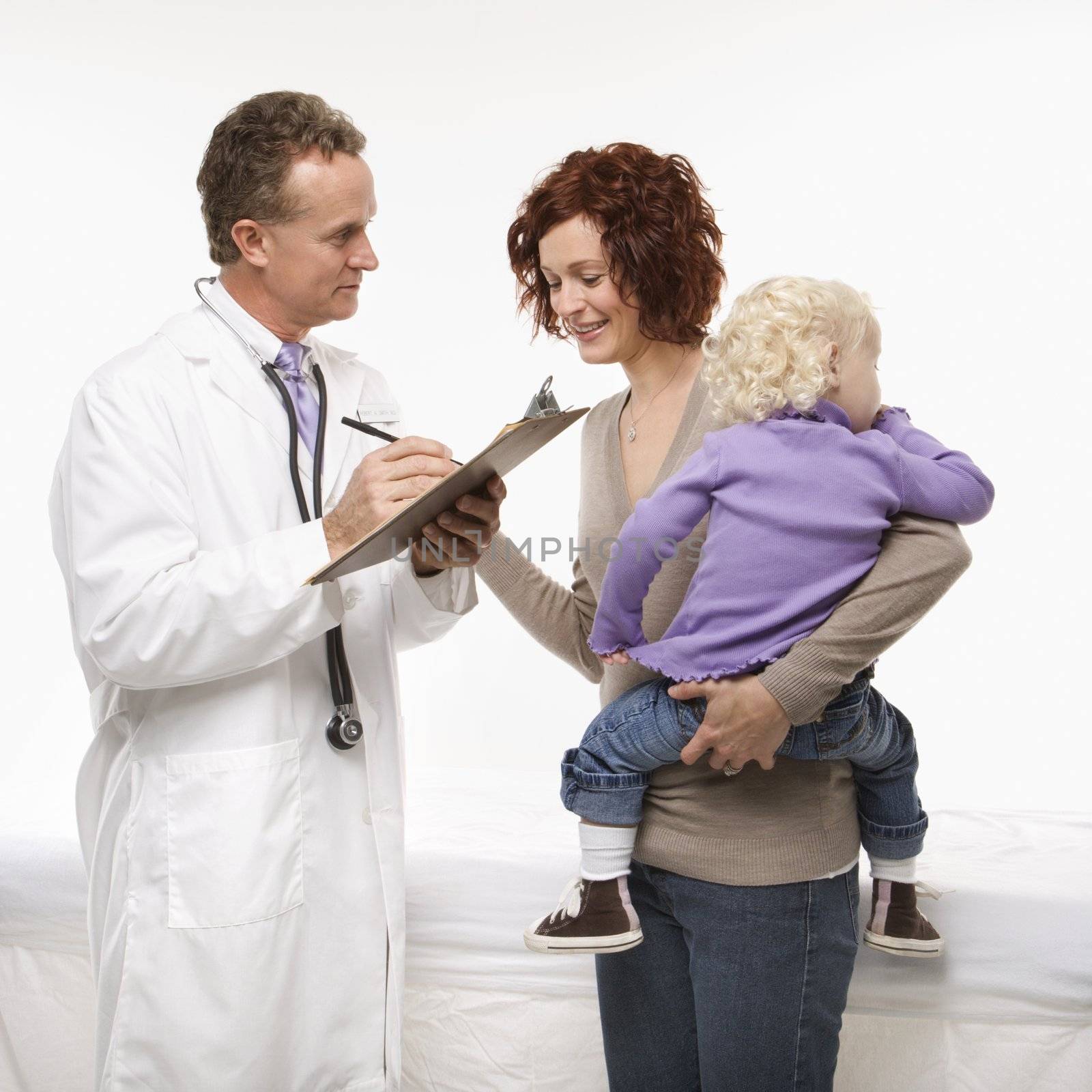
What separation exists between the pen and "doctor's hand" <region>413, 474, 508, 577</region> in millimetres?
63

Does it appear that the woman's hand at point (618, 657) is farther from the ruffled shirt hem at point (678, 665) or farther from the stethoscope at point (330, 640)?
the stethoscope at point (330, 640)

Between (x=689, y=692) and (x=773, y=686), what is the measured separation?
11 cm

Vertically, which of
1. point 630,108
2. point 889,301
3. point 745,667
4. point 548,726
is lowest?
point 548,726

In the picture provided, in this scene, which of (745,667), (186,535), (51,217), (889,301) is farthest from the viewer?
(51,217)

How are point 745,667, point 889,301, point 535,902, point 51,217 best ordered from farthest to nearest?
point 51,217, point 889,301, point 535,902, point 745,667

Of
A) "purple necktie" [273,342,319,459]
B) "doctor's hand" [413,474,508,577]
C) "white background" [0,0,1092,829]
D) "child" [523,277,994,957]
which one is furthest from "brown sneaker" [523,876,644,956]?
"white background" [0,0,1092,829]

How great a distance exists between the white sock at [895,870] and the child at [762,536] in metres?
0.16

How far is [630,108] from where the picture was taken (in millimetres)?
2900

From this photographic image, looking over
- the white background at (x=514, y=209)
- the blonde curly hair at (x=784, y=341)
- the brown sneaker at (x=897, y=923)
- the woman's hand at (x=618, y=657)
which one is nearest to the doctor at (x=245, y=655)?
the woman's hand at (x=618, y=657)

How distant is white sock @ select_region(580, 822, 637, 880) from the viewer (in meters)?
1.50

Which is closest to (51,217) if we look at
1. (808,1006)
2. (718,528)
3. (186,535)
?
(186,535)

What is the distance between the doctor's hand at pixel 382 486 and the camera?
56.6 inches

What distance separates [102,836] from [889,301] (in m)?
2.17

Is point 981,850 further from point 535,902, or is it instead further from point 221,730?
point 221,730
